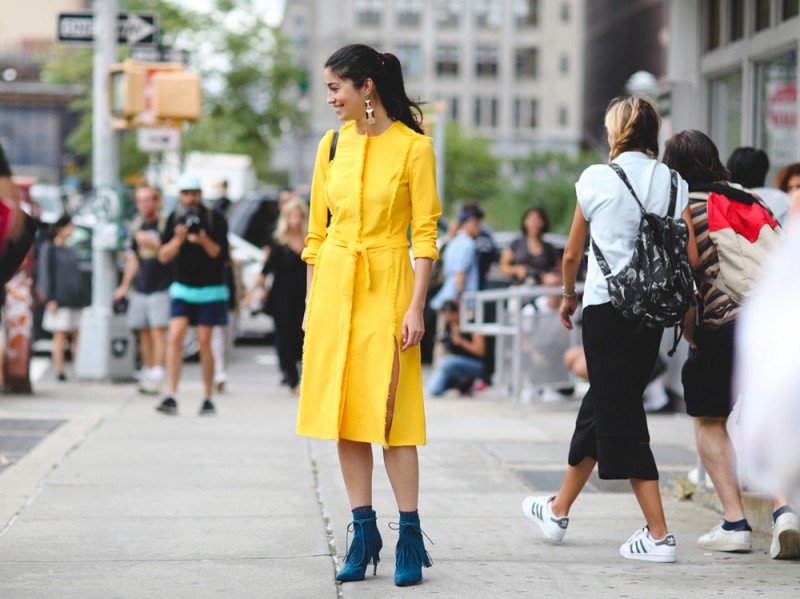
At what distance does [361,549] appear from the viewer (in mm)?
5367

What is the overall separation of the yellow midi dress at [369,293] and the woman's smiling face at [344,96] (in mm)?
126

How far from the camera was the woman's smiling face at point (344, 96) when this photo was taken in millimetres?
5305

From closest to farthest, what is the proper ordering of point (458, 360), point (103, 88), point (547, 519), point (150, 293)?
point (547, 519)
point (150, 293)
point (458, 360)
point (103, 88)

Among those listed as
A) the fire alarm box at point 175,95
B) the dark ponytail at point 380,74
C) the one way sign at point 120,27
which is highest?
the one way sign at point 120,27

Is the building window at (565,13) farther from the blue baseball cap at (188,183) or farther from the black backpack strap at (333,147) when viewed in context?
the black backpack strap at (333,147)

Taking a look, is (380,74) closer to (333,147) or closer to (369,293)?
(333,147)

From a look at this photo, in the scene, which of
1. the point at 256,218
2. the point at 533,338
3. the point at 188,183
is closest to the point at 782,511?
the point at 533,338

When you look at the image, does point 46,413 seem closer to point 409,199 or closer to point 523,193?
point 409,199

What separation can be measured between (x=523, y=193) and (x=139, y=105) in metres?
46.9

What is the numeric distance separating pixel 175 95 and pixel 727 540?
30.1 feet

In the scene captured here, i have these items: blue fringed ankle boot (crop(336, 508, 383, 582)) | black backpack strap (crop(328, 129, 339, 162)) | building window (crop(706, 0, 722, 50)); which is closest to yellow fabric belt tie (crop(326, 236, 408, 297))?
black backpack strap (crop(328, 129, 339, 162))

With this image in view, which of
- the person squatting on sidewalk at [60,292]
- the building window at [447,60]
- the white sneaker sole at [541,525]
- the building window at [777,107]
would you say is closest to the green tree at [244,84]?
the person squatting on sidewalk at [60,292]

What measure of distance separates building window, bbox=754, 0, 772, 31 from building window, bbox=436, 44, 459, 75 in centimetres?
8836

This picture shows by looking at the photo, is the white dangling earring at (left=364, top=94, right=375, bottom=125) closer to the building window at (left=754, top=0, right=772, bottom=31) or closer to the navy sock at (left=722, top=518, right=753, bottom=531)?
the navy sock at (left=722, top=518, right=753, bottom=531)
